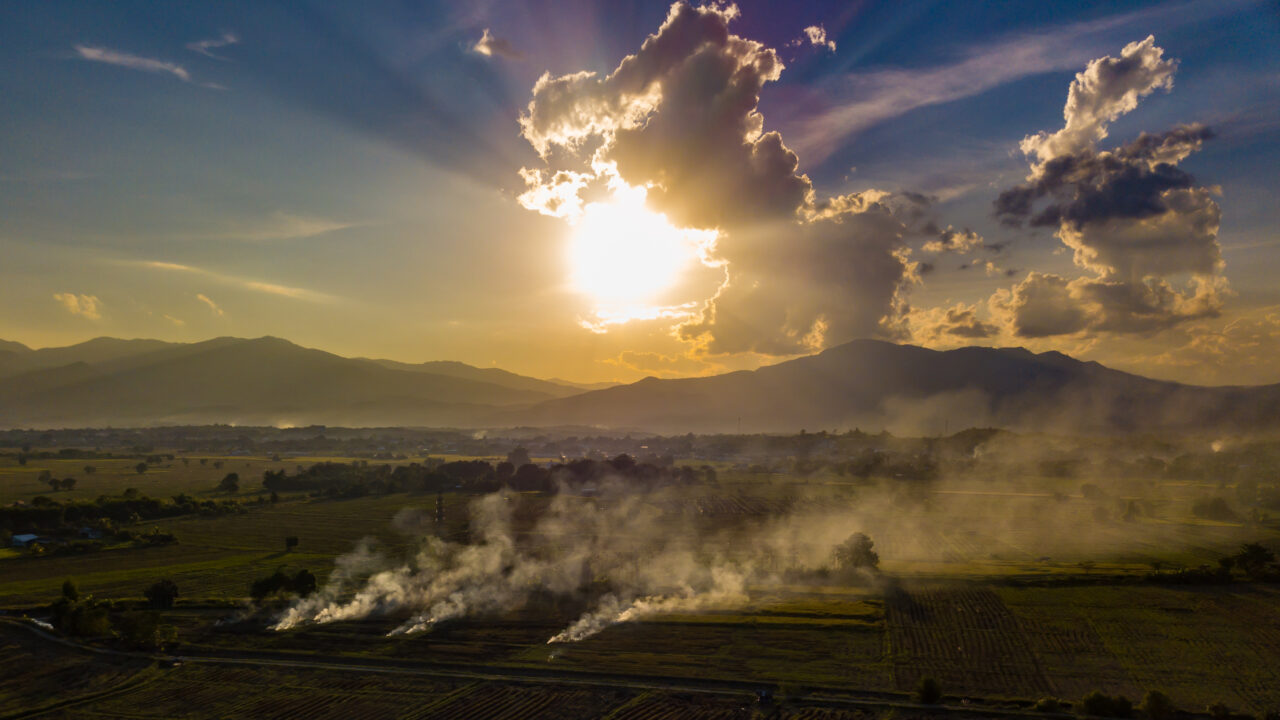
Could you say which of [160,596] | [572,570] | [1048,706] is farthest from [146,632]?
[1048,706]

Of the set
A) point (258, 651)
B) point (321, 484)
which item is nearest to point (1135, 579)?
point (258, 651)

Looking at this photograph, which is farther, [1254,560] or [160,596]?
[1254,560]

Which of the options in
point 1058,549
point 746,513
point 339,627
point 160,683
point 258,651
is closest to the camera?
point 160,683

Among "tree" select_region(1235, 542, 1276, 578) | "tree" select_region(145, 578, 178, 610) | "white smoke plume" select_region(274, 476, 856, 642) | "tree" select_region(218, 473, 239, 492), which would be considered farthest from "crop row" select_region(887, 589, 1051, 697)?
"tree" select_region(218, 473, 239, 492)

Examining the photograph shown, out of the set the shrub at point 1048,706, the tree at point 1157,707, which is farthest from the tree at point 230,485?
the tree at point 1157,707

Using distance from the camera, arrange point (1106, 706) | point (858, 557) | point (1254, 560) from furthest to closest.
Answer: point (858, 557), point (1254, 560), point (1106, 706)

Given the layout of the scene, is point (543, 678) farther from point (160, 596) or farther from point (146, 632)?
point (160, 596)

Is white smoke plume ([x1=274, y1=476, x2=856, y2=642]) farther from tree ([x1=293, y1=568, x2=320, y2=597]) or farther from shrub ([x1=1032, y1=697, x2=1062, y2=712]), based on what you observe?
shrub ([x1=1032, y1=697, x2=1062, y2=712])

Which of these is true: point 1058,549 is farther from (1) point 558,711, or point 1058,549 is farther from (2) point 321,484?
(2) point 321,484
